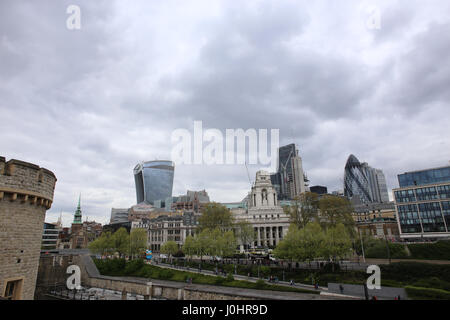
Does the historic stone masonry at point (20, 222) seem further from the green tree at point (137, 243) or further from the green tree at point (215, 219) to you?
the green tree at point (215, 219)

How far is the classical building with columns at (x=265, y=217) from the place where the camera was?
4151 inches

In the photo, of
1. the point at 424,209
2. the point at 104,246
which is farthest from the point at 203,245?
the point at 424,209

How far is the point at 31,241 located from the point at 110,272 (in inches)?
1630

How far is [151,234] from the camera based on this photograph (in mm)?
118562

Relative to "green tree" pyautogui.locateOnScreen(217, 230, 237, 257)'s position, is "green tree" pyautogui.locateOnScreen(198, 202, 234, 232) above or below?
above

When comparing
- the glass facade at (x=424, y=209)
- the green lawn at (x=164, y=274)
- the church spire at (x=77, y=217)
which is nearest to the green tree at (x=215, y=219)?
the green lawn at (x=164, y=274)

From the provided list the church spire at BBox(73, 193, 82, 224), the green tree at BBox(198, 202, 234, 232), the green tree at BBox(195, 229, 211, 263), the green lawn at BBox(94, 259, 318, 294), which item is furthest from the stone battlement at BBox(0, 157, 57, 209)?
the church spire at BBox(73, 193, 82, 224)

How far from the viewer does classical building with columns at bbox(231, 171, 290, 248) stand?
346ft

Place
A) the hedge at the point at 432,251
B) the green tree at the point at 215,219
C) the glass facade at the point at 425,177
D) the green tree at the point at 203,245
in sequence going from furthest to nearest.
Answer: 1. the glass facade at the point at 425,177
2. the green tree at the point at 215,219
3. the green tree at the point at 203,245
4. the hedge at the point at 432,251

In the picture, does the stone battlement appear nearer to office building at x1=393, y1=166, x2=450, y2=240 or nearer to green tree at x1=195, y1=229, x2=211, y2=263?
green tree at x1=195, y1=229, x2=211, y2=263

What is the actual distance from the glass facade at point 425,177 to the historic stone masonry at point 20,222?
106 metres

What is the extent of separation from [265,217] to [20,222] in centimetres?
9758

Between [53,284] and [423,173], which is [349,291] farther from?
[423,173]

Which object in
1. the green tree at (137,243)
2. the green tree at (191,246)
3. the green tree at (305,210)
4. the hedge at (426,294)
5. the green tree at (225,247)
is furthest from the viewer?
the green tree at (137,243)
